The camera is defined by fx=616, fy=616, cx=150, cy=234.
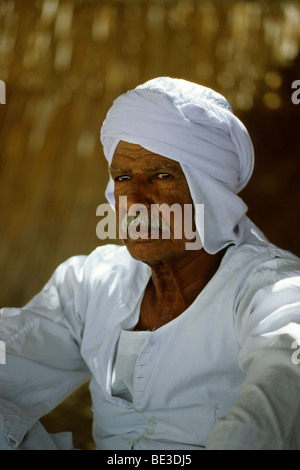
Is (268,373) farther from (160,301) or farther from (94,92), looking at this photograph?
(94,92)

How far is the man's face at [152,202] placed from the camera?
4.68 feet

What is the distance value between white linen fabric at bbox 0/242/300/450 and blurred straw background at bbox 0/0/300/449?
0.75 m

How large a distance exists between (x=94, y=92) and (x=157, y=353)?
1379mm

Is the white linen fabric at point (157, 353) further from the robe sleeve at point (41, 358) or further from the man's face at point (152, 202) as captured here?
the man's face at point (152, 202)

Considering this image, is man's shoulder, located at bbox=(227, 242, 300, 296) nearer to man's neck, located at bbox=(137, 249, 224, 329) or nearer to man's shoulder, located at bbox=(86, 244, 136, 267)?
man's neck, located at bbox=(137, 249, 224, 329)

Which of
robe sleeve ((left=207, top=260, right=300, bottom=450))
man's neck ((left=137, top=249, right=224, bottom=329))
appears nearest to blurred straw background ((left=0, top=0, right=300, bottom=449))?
man's neck ((left=137, top=249, right=224, bottom=329))

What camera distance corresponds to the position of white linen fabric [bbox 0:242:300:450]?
105cm

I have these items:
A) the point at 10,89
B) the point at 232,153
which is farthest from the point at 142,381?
the point at 10,89

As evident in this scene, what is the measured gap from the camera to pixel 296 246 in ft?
7.76

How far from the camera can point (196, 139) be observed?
139 cm

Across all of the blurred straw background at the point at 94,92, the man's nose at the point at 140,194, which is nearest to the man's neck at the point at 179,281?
the man's nose at the point at 140,194

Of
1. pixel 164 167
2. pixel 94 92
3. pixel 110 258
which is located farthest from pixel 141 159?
pixel 94 92

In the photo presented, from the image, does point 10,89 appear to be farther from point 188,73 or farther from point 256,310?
point 256,310

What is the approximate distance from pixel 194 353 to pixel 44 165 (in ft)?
4.39
